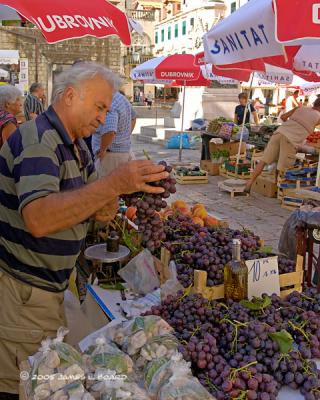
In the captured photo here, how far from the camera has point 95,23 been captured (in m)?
4.50

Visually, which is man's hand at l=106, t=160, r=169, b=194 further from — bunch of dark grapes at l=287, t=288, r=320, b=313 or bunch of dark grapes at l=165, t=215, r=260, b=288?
bunch of dark grapes at l=287, t=288, r=320, b=313


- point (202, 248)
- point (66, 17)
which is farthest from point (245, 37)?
point (202, 248)

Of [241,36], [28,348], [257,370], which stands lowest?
[28,348]

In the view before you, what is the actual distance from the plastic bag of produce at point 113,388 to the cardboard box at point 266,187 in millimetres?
7251

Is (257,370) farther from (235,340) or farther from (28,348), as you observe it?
(28,348)

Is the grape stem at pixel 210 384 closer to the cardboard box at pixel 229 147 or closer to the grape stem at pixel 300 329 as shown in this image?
the grape stem at pixel 300 329

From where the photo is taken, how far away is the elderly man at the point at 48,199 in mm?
1730

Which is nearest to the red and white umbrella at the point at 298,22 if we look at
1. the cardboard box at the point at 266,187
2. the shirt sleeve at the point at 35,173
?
the shirt sleeve at the point at 35,173

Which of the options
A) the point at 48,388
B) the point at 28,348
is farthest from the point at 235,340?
the point at 28,348

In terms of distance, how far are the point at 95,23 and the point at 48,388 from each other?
3.75m

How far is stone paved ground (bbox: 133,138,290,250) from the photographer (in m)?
6.73

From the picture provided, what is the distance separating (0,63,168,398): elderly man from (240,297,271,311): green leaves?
2.10 ft

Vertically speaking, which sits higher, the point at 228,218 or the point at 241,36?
the point at 241,36

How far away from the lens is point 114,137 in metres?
5.71
